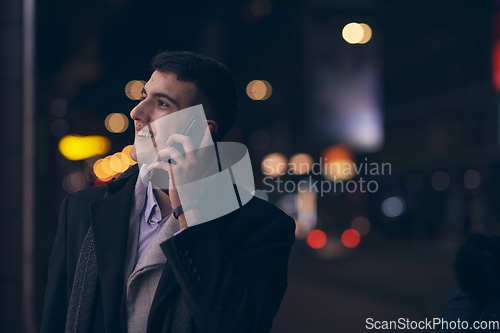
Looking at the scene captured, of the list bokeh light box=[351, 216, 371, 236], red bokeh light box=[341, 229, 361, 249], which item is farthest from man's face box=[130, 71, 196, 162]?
bokeh light box=[351, 216, 371, 236]

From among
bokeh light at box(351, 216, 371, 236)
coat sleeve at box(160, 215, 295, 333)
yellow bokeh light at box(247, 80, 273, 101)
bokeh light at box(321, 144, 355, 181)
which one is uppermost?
yellow bokeh light at box(247, 80, 273, 101)

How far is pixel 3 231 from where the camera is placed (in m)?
3.82

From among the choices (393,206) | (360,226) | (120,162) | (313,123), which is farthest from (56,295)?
(393,206)

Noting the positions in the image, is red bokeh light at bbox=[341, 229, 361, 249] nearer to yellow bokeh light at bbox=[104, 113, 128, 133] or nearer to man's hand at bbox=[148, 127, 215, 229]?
yellow bokeh light at bbox=[104, 113, 128, 133]

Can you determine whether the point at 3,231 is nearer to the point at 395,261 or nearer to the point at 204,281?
the point at 204,281

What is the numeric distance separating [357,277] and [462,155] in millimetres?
19503

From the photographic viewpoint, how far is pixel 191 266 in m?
1.50

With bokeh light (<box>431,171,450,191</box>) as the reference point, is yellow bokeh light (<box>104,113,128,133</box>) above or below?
above

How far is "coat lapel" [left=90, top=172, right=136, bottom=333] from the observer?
1.56m

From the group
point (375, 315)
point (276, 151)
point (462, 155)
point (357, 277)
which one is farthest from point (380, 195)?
point (375, 315)

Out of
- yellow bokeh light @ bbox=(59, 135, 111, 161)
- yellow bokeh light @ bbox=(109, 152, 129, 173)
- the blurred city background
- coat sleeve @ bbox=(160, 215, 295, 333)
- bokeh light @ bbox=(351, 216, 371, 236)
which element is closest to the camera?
coat sleeve @ bbox=(160, 215, 295, 333)

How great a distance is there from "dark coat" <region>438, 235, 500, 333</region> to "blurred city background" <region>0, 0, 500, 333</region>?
1.96 m

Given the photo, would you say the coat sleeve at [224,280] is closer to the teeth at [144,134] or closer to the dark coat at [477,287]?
the teeth at [144,134]

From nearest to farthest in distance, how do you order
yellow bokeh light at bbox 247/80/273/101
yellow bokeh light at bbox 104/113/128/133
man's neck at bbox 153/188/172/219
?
man's neck at bbox 153/188/172/219
yellow bokeh light at bbox 247/80/273/101
yellow bokeh light at bbox 104/113/128/133
